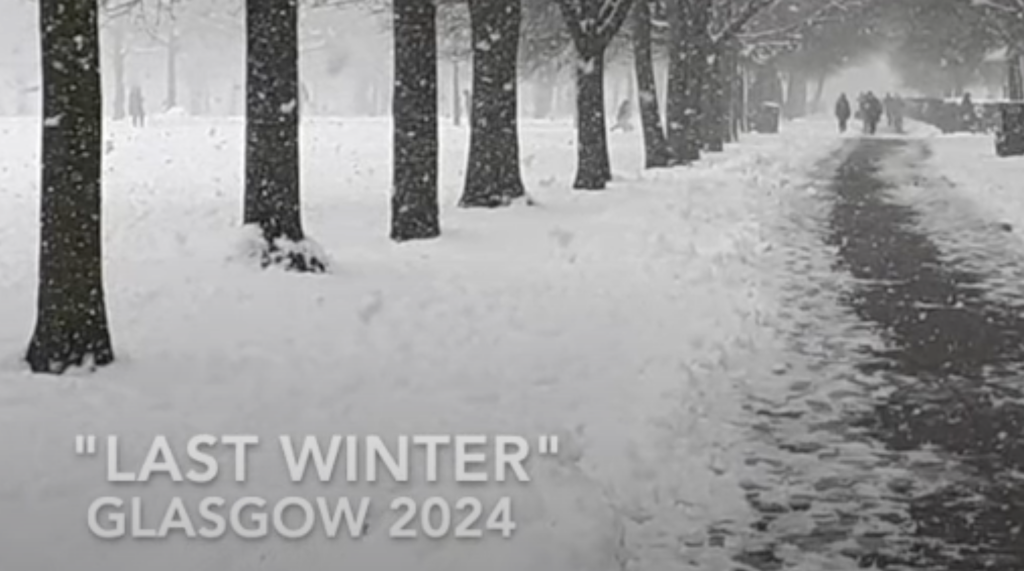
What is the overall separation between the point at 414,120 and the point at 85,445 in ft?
28.8

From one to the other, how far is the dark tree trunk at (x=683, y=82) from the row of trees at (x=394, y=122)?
0.13 feet

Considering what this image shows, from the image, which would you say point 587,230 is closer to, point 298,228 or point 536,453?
point 298,228

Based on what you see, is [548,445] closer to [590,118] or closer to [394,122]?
[394,122]

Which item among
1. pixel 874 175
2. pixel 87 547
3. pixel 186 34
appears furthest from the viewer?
pixel 186 34

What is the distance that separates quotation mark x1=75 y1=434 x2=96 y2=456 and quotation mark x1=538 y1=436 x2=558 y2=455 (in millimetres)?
2198

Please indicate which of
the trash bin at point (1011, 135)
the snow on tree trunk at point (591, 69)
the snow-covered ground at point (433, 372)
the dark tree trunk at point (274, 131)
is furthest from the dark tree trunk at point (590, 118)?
the trash bin at point (1011, 135)

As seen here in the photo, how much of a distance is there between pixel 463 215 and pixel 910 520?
38.8ft

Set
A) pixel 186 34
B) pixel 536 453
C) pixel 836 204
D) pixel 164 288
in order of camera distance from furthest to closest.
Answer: pixel 186 34 → pixel 836 204 → pixel 164 288 → pixel 536 453

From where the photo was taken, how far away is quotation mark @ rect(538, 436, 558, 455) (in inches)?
281

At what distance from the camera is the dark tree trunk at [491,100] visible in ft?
61.0

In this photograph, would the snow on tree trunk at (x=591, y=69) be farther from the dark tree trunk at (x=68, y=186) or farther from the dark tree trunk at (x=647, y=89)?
the dark tree trunk at (x=68, y=186)

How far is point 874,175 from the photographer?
28328 millimetres

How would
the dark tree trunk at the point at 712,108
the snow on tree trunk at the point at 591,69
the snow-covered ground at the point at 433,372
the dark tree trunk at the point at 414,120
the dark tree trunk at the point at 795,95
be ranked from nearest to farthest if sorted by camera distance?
the snow-covered ground at the point at 433,372, the dark tree trunk at the point at 414,120, the snow on tree trunk at the point at 591,69, the dark tree trunk at the point at 712,108, the dark tree trunk at the point at 795,95

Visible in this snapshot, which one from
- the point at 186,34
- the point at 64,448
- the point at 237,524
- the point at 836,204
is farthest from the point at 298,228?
the point at 186,34
